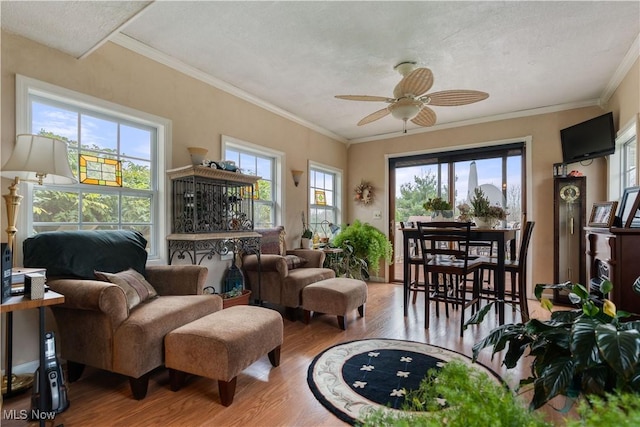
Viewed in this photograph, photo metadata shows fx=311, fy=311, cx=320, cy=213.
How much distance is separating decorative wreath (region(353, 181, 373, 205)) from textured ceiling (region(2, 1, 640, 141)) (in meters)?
2.13

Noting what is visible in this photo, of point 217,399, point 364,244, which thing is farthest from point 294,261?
point 217,399

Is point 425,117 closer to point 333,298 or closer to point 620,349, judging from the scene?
point 333,298

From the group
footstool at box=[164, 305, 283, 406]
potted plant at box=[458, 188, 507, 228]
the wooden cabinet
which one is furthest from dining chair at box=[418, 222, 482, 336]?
footstool at box=[164, 305, 283, 406]

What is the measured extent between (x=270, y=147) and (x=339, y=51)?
1.72 meters

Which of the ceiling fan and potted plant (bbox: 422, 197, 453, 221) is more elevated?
the ceiling fan

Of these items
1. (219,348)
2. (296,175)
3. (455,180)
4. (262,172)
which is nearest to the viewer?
(219,348)

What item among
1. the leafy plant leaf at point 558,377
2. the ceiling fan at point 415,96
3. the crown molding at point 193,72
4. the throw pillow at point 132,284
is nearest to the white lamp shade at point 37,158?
the throw pillow at point 132,284

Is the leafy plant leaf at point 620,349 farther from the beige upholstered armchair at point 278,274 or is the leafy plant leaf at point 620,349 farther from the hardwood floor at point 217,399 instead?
the beige upholstered armchair at point 278,274

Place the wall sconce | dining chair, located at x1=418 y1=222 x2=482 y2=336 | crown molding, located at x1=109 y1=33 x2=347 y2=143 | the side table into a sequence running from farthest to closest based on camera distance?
the wall sconce < dining chair, located at x1=418 y1=222 x2=482 y2=336 < crown molding, located at x1=109 y1=33 x2=347 y2=143 < the side table

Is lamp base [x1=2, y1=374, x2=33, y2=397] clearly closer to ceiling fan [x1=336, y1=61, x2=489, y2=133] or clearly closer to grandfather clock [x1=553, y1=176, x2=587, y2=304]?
ceiling fan [x1=336, y1=61, x2=489, y2=133]

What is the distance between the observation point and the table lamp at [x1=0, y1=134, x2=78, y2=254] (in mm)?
1798

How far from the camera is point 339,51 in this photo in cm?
281

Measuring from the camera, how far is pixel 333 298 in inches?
119

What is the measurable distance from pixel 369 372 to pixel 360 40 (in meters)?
2.61
